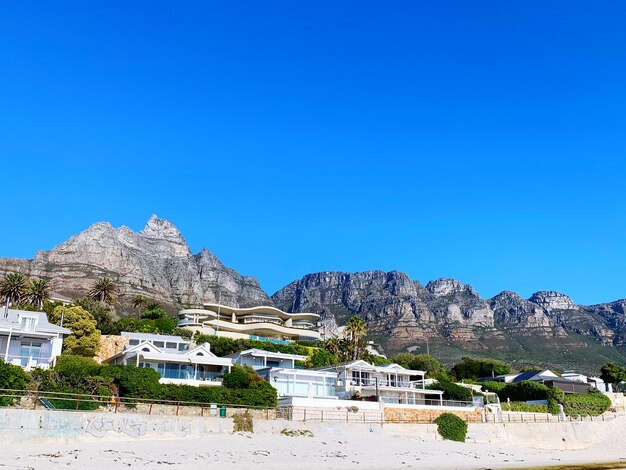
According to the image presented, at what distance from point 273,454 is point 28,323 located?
29391mm

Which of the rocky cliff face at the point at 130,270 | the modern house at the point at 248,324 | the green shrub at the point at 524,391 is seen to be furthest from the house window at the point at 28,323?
the rocky cliff face at the point at 130,270

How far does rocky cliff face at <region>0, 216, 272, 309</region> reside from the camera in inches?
5743

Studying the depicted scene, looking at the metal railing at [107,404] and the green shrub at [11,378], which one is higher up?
the green shrub at [11,378]

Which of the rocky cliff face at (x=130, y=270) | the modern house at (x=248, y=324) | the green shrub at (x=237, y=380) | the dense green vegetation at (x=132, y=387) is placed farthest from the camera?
the rocky cliff face at (x=130, y=270)

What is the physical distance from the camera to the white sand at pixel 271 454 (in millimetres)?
25953

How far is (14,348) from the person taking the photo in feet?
161

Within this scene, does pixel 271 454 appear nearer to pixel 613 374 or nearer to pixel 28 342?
pixel 28 342

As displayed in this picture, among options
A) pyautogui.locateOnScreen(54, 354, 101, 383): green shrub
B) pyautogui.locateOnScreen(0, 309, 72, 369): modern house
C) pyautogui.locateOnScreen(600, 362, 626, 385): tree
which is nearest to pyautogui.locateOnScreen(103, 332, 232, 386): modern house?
pyautogui.locateOnScreen(54, 354, 101, 383): green shrub

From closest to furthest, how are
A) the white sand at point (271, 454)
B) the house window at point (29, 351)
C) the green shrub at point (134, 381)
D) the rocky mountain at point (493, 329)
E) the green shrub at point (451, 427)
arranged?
the white sand at point (271, 454)
the green shrub at point (134, 381)
the green shrub at point (451, 427)
the house window at point (29, 351)
the rocky mountain at point (493, 329)

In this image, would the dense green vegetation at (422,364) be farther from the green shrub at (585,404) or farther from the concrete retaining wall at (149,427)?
the concrete retaining wall at (149,427)

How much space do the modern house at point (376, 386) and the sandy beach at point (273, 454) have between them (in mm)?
12264

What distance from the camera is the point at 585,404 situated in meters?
70.5

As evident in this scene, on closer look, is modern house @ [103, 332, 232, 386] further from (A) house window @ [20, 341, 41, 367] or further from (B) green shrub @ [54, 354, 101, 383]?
(A) house window @ [20, 341, 41, 367]

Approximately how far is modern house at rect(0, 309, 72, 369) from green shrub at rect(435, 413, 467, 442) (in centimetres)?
3263
